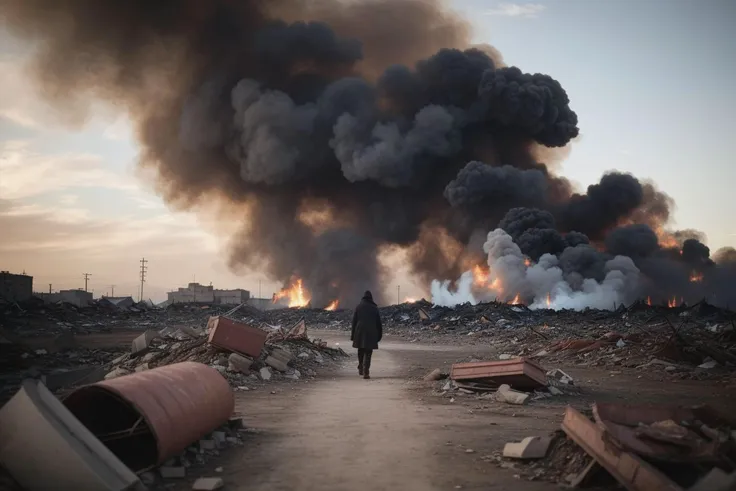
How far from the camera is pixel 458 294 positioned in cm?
5219

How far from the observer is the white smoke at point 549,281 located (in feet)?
147

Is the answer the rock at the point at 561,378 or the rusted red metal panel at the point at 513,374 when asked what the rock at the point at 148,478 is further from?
the rock at the point at 561,378

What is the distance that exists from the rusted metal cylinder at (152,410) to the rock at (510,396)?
4.60 meters

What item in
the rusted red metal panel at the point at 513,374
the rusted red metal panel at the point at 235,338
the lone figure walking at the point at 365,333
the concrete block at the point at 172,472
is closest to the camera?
the concrete block at the point at 172,472

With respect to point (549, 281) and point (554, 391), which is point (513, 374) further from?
point (549, 281)

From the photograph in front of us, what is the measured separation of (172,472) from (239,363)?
6847 millimetres

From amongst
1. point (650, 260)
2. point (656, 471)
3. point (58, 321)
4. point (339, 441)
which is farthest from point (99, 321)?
point (650, 260)

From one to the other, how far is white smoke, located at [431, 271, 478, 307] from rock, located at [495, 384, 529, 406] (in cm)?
3989

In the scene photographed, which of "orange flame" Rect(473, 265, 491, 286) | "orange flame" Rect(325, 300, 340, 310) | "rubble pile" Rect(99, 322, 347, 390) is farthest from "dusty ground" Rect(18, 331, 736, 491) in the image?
"orange flame" Rect(325, 300, 340, 310)

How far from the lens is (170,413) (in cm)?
564

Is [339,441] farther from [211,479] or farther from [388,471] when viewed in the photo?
[211,479]

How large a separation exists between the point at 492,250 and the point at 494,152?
1544 cm

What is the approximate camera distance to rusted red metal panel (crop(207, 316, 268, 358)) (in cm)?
1280

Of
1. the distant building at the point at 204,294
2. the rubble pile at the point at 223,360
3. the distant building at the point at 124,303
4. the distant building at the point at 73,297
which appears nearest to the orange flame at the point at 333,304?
the distant building at the point at 124,303
